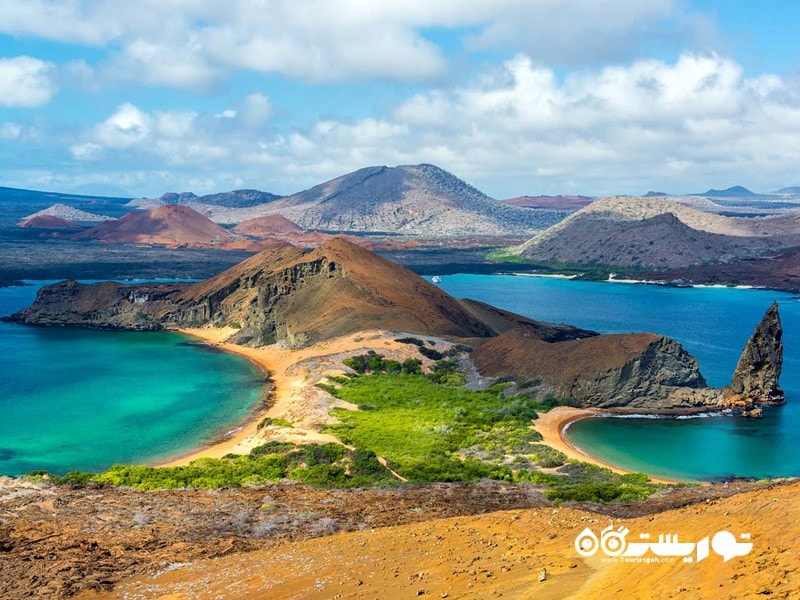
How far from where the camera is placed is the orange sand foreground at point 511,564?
16812 millimetres

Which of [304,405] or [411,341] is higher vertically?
[411,341]

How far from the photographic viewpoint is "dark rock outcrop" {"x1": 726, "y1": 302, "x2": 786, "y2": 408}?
59.9 metres

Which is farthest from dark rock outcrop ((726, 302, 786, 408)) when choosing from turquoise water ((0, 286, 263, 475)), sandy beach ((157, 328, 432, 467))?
turquoise water ((0, 286, 263, 475))

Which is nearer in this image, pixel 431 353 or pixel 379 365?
pixel 379 365

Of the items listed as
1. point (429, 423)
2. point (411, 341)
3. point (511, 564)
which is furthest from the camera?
point (411, 341)

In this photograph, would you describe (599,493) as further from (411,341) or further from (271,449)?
(411,341)

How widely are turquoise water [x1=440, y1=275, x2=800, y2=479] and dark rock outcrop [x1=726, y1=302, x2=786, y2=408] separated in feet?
5.18

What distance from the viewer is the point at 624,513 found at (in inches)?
1206

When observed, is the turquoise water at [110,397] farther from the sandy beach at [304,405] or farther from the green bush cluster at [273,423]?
the green bush cluster at [273,423]

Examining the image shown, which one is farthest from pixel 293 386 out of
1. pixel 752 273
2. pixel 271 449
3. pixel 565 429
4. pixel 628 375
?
pixel 752 273

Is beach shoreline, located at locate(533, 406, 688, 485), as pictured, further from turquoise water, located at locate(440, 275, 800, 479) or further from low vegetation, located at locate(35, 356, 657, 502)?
low vegetation, located at locate(35, 356, 657, 502)

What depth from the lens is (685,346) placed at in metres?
88.0

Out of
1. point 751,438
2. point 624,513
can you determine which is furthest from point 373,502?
point 751,438

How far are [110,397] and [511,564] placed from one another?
48.4 m
